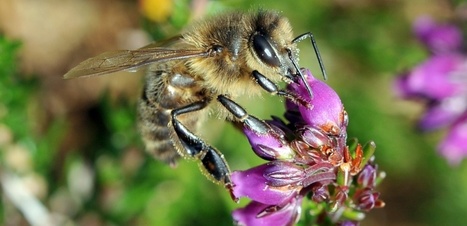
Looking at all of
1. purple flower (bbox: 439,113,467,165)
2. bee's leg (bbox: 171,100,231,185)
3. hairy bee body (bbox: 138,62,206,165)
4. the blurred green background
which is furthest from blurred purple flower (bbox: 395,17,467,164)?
bee's leg (bbox: 171,100,231,185)

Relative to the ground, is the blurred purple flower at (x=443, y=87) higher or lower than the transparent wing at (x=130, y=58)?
higher

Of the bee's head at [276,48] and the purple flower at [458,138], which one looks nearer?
the bee's head at [276,48]

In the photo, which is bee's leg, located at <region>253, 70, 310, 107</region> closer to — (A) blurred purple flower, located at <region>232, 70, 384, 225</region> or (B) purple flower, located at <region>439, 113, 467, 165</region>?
(A) blurred purple flower, located at <region>232, 70, 384, 225</region>

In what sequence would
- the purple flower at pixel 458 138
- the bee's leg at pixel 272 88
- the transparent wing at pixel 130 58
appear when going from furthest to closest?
1. the purple flower at pixel 458 138
2. the transparent wing at pixel 130 58
3. the bee's leg at pixel 272 88

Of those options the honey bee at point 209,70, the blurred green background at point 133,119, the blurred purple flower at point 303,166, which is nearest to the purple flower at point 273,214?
the blurred purple flower at point 303,166

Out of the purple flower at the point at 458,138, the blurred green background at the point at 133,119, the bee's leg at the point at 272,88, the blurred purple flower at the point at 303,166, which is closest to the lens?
the blurred purple flower at the point at 303,166

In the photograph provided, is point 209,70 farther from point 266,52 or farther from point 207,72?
point 266,52

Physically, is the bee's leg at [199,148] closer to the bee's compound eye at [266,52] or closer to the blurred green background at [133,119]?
the bee's compound eye at [266,52]

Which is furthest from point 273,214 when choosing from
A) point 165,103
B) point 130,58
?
point 130,58

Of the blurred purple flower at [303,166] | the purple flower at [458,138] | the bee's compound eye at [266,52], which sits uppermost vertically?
the purple flower at [458,138]
